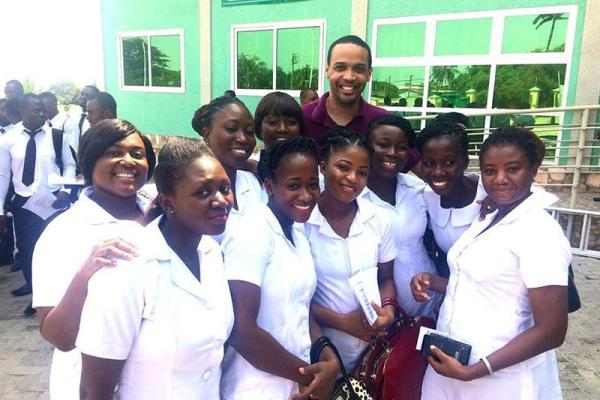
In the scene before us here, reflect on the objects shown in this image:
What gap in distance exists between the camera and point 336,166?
217 cm

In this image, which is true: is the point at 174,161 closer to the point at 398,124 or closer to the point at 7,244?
the point at 398,124

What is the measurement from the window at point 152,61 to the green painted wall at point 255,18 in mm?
1161

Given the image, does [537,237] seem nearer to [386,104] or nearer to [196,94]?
[386,104]

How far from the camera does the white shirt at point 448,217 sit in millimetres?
2383

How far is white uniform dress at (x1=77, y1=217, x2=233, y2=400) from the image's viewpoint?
130cm

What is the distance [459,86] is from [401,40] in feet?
4.98

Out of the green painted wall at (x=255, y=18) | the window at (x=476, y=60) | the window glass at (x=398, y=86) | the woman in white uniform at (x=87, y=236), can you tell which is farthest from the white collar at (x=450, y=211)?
the green painted wall at (x=255, y=18)

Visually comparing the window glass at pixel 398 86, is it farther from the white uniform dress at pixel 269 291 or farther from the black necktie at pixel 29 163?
the white uniform dress at pixel 269 291

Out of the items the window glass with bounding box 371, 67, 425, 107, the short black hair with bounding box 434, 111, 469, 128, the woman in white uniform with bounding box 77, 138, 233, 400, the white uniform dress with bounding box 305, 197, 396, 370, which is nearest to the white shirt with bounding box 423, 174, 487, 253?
the short black hair with bounding box 434, 111, 469, 128

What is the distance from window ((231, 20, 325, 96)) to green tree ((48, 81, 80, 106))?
15740mm

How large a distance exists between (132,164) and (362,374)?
1.42 metres

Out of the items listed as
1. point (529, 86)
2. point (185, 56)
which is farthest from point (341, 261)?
point (185, 56)

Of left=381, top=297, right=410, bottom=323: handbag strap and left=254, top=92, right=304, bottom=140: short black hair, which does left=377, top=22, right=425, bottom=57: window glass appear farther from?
left=381, top=297, right=410, bottom=323: handbag strap

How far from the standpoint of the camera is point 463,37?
28.1 ft
